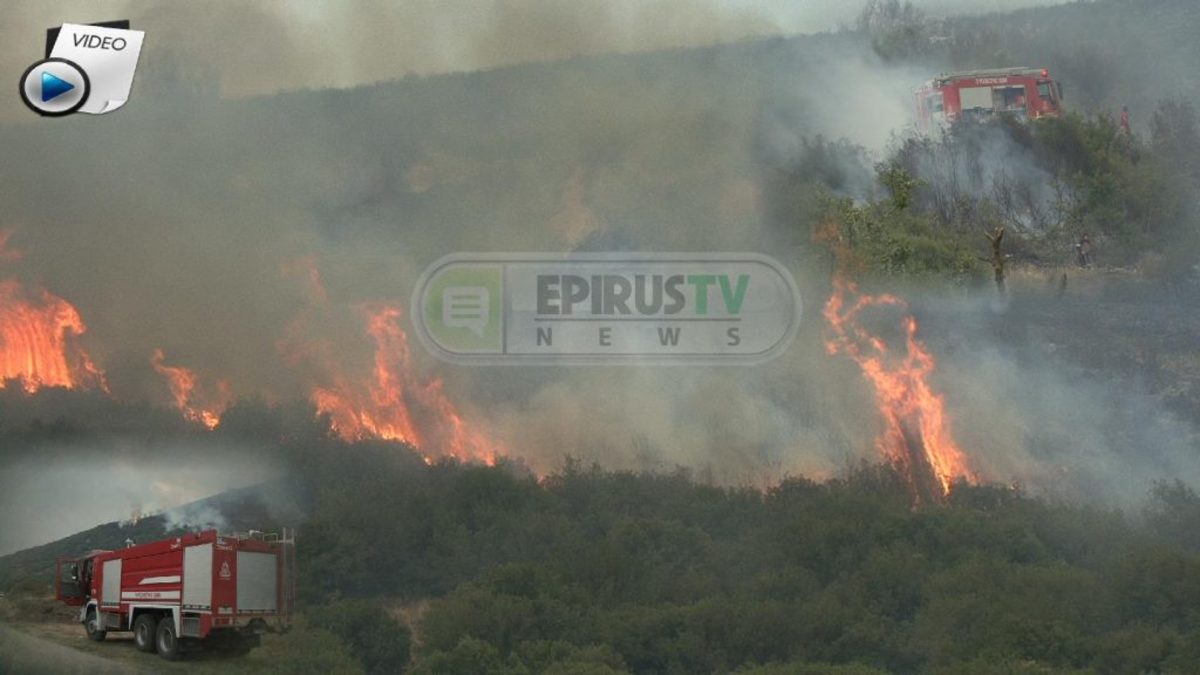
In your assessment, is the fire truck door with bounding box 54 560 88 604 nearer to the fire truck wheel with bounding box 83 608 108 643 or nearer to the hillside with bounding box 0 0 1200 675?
the fire truck wheel with bounding box 83 608 108 643

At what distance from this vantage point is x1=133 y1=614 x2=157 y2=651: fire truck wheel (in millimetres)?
26609

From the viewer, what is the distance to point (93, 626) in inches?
1106

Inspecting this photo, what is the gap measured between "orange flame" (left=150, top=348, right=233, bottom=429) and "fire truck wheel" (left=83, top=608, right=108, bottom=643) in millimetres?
9152

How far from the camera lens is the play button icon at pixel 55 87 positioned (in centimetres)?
2273

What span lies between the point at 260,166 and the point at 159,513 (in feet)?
50.5

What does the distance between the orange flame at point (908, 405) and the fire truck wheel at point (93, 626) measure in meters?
20.2

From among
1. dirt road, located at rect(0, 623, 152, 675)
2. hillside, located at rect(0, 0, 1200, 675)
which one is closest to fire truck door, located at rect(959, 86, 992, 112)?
hillside, located at rect(0, 0, 1200, 675)

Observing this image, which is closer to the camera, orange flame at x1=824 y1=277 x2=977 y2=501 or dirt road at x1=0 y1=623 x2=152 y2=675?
dirt road at x1=0 y1=623 x2=152 y2=675

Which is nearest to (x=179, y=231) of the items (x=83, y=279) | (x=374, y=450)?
(x=83, y=279)

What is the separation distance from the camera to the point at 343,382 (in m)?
38.3

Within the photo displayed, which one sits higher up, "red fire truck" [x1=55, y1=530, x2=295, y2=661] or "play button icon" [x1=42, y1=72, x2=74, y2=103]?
Answer: "play button icon" [x1=42, y1=72, x2=74, y2=103]

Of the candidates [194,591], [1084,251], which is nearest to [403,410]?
[194,591]

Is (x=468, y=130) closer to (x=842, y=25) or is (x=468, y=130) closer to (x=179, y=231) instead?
(x=179, y=231)

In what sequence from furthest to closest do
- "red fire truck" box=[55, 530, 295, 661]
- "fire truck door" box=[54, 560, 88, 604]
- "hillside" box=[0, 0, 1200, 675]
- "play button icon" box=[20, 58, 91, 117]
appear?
"fire truck door" box=[54, 560, 88, 604], "hillside" box=[0, 0, 1200, 675], "red fire truck" box=[55, 530, 295, 661], "play button icon" box=[20, 58, 91, 117]
